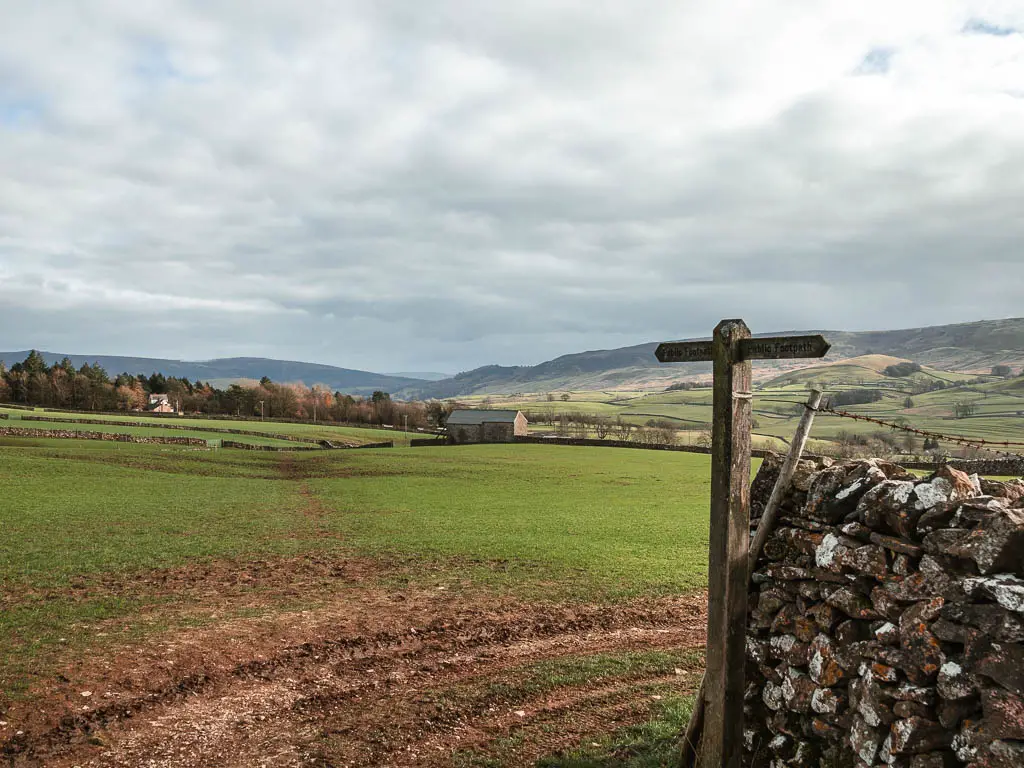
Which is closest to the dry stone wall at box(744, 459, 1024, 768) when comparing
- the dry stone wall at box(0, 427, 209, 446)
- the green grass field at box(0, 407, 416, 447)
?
the dry stone wall at box(0, 427, 209, 446)

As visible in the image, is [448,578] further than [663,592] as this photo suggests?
Yes

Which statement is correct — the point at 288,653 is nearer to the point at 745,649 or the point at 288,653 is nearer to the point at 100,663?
the point at 100,663

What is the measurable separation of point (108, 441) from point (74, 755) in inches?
→ 2704

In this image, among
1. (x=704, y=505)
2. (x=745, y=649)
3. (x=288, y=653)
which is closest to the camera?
(x=745, y=649)

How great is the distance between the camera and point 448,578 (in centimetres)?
1872

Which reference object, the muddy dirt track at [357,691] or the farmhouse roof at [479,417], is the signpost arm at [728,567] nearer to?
the muddy dirt track at [357,691]

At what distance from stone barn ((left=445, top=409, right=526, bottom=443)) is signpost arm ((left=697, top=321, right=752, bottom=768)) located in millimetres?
93569

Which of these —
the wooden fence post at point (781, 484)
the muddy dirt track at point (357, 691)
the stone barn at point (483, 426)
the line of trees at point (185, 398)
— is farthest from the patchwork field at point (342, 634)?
the line of trees at point (185, 398)

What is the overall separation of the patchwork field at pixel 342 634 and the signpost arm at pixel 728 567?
1.37m

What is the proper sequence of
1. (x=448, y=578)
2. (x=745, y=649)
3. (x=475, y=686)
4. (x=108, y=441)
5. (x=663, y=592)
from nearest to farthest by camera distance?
(x=745, y=649)
(x=475, y=686)
(x=663, y=592)
(x=448, y=578)
(x=108, y=441)

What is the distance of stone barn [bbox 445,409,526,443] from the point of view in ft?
336

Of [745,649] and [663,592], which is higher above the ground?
[745,649]

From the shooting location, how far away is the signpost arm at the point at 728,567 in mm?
7609

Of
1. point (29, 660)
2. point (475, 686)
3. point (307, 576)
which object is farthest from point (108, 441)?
point (475, 686)
